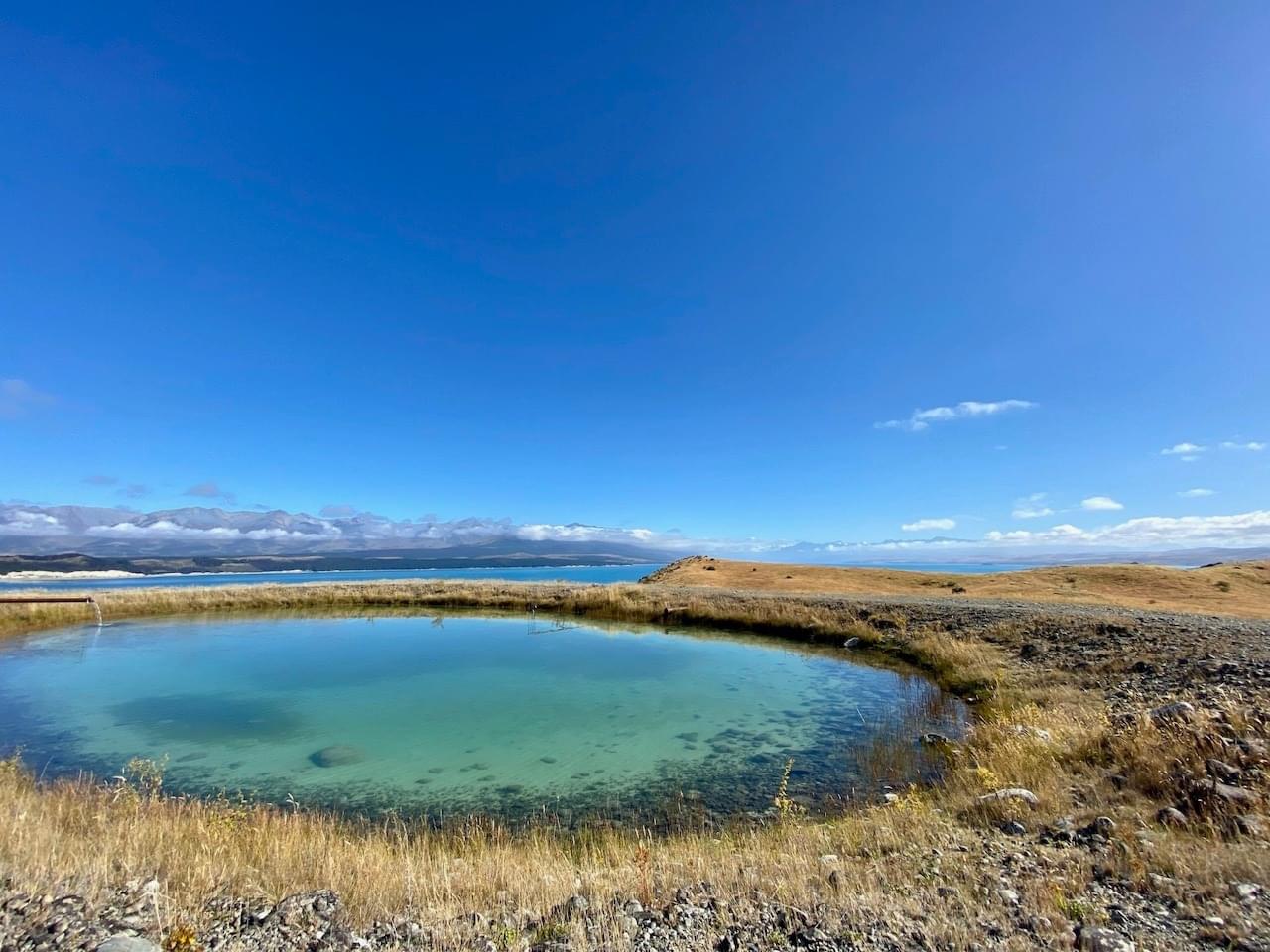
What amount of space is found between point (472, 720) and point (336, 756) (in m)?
3.90

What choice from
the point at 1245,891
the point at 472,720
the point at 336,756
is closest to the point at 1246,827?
the point at 1245,891

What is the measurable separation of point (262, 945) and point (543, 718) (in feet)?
41.7

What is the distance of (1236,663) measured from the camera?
13.9m

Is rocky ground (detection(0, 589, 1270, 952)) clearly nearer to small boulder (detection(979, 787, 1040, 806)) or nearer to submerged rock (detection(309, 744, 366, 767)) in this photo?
small boulder (detection(979, 787, 1040, 806))

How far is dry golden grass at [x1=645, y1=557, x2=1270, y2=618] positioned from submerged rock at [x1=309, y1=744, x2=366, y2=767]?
3792 cm

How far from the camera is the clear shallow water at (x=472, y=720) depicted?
1164 cm

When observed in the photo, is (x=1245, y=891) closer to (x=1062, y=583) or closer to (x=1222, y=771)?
(x=1222, y=771)

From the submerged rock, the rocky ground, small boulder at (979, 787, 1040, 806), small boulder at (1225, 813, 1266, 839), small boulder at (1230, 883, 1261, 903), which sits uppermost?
small boulder at (1230, 883, 1261, 903)

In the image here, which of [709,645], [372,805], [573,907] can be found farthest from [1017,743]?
[709,645]

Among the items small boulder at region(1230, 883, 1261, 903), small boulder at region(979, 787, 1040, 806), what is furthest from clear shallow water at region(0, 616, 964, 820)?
small boulder at region(1230, 883, 1261, 903)

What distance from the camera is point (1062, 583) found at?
46.5 meters

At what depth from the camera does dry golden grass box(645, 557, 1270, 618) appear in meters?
35.0

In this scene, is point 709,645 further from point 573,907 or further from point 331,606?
point 331,606

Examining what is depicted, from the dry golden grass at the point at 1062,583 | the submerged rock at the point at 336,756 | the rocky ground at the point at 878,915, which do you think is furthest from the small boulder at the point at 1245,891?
the dry golden grass at the point at 1062,583
